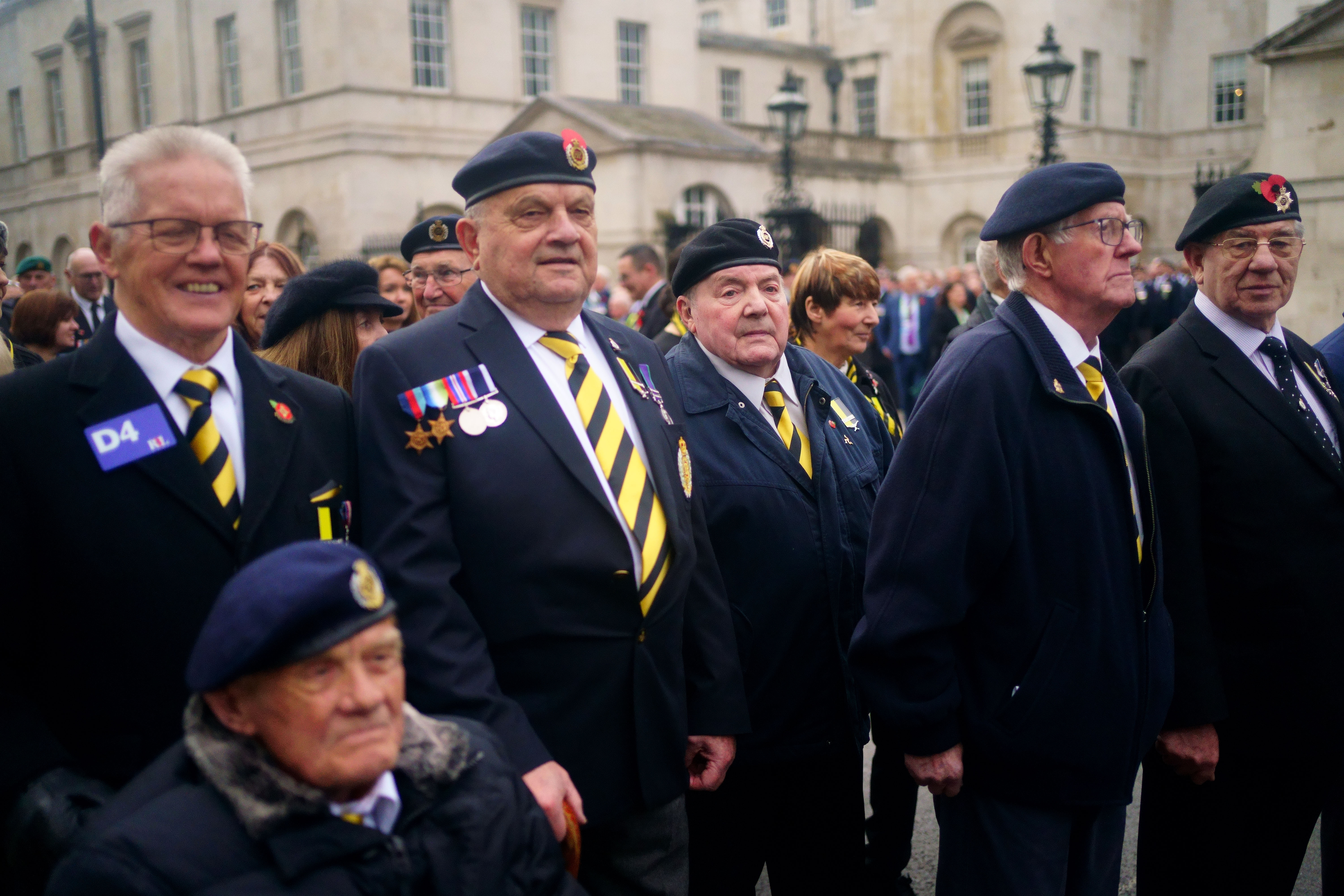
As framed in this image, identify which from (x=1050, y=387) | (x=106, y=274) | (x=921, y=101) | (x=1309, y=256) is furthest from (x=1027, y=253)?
(x=921, y=101)

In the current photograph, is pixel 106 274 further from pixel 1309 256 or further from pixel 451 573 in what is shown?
pixel 1309 256

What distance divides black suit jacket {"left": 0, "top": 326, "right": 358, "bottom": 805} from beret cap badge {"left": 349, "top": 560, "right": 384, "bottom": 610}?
0.44 m

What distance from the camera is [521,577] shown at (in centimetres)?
268

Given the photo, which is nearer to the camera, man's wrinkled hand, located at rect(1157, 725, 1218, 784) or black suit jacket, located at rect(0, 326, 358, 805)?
black suit jacket, located at rect(0, 326, 358, 805)

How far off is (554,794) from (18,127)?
29726mm

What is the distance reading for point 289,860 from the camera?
188 centimetres

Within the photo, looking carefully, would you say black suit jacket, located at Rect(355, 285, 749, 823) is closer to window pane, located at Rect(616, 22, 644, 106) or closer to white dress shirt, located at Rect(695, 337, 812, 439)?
white dress shirt, located at Rect(695, 337, 812, 439)

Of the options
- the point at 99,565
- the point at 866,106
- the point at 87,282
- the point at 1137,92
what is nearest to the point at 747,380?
the point at 99,565

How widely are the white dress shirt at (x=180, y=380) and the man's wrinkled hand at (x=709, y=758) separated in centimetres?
137

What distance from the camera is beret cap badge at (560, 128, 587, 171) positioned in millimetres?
2947

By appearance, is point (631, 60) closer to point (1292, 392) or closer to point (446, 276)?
point (446, 276)

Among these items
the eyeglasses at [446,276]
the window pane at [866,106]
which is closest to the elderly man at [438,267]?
the eyeglasses at [446,276]

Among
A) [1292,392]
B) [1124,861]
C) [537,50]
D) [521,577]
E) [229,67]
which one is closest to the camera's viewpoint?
[521,577]

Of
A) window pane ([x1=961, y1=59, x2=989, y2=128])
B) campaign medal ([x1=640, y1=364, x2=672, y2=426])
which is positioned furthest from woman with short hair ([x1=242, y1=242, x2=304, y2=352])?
window pane ([x1=961, y1=59, x2=989, y2=128])
